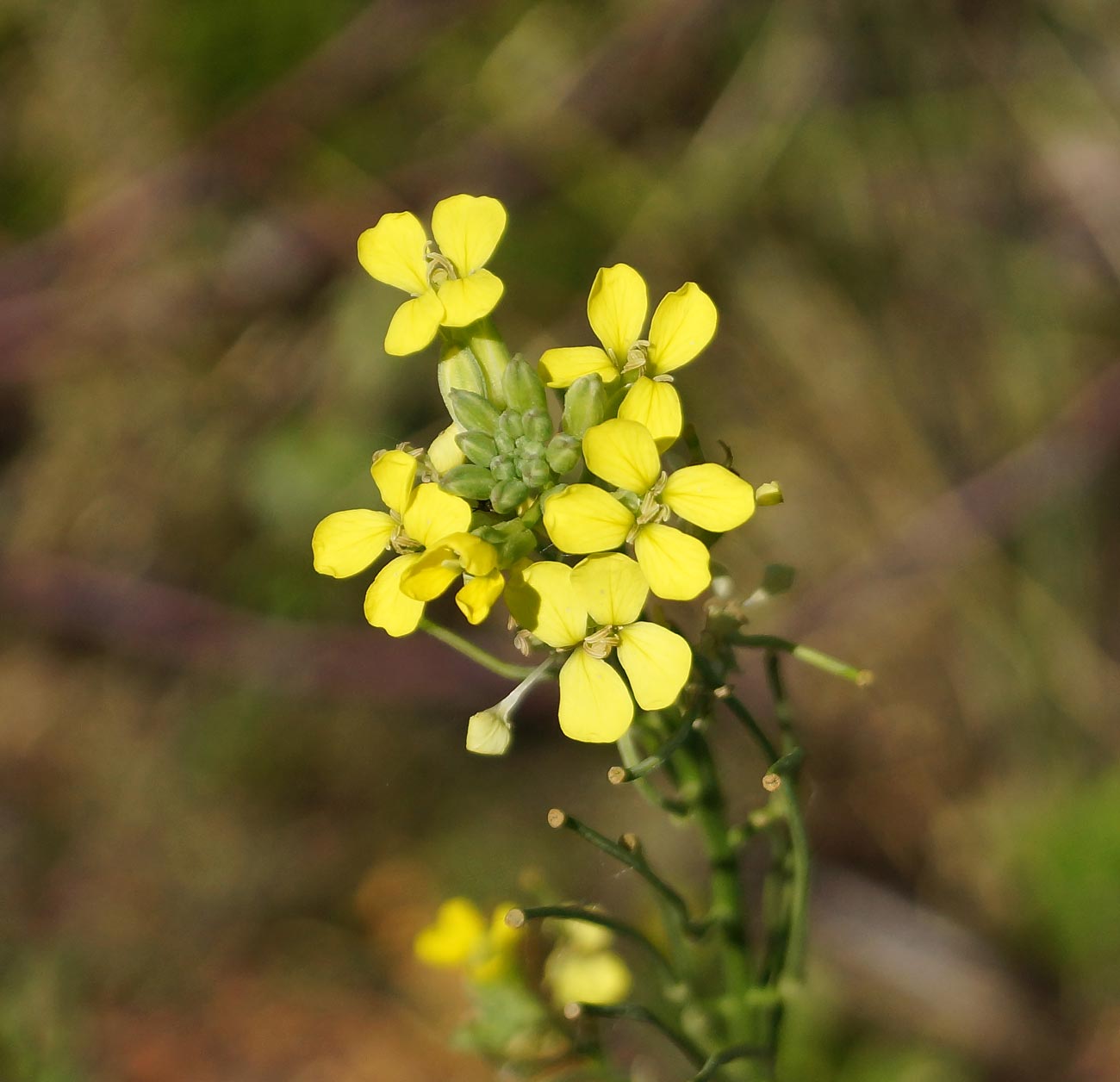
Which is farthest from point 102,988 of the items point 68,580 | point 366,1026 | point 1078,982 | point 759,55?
point 759,55

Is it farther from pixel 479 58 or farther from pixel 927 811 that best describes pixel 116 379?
pixel 927 811

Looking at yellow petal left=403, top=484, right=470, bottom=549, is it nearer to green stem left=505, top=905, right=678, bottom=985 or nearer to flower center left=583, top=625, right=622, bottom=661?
flower center left=583, top=625, right=622, bottom=661

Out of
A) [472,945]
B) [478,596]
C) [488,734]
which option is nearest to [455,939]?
[472,945]

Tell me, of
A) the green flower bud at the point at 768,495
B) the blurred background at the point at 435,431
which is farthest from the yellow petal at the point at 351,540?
the blurred background at the point at 435,431

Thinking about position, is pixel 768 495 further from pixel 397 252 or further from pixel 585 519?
pixel 397 252

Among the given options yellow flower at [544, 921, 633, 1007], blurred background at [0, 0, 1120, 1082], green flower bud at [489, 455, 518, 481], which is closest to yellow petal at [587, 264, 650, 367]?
green flower bud at [489, 455, 518, 481]

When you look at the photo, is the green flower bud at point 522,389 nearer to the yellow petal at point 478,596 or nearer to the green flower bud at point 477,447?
the green flower bud at point 477,447
